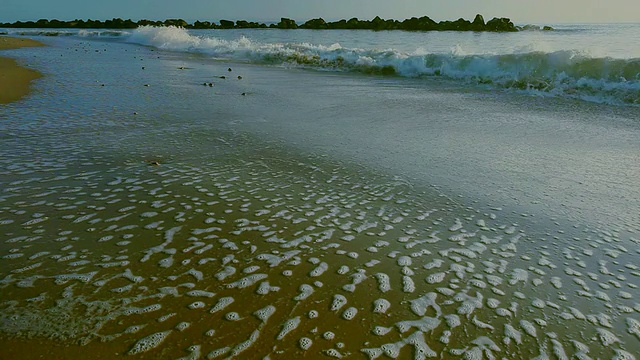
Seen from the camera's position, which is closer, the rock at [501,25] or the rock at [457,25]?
the rock at [501,25]

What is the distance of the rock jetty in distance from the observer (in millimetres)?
53406

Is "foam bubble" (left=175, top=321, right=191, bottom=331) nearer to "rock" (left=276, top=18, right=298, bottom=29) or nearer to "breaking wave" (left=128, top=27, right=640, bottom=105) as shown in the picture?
"breaking wave" (left=128, top=27, right=640, bottom=105)

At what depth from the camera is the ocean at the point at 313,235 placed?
2.67 meters

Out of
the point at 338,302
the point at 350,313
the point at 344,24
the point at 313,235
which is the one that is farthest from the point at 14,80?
the point at 344,24

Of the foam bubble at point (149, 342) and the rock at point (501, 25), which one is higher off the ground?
the rock at point (501, 25)

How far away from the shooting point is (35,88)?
10852 millimetres

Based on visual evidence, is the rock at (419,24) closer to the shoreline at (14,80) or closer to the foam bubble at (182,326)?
the shoreline at (14,80)

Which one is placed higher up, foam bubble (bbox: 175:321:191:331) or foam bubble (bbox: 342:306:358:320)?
foam bubble (bbox: 175:321:191:331)

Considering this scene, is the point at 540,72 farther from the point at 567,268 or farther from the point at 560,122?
the point at 567,268

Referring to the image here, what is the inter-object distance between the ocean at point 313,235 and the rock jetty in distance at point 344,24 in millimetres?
49757

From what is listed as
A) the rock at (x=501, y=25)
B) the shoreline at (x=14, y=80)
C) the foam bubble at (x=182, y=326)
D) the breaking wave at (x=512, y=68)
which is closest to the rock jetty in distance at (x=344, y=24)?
the rock at (x=501, y=25)

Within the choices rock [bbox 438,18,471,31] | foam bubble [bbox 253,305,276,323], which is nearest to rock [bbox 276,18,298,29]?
rock [bbox 438,18,471,31]

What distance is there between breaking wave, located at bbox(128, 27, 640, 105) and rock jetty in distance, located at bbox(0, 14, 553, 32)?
119ft

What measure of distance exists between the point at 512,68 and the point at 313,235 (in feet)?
43.5
